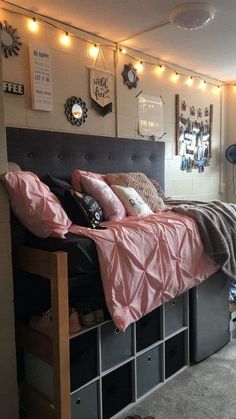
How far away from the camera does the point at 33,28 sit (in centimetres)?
227

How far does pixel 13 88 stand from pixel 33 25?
473mm

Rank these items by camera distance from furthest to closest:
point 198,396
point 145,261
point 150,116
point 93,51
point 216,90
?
point 216,90
point 150,116
point 93,51
point 198,396
point 145,261

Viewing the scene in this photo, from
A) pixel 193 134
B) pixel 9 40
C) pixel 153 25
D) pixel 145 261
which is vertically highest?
pixel 153 25

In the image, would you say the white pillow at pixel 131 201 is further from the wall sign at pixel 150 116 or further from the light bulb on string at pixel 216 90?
the light bulb on string at pixel 216 90

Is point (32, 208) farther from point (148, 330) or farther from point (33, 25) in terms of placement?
point (33, 25)

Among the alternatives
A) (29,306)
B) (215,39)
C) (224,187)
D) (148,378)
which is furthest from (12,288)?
(224,187)

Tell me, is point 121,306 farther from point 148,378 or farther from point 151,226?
point 148,378

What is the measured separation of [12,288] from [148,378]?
39.6 inches

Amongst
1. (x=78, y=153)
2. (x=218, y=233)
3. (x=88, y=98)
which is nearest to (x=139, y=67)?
(x=88, y=98)

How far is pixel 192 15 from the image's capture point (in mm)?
2275

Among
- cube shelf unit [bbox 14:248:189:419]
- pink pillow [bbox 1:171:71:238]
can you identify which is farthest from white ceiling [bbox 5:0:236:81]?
cube shelf unit [bbox 14:248:189:419]

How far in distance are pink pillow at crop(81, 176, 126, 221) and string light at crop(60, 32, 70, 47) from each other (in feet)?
3.41

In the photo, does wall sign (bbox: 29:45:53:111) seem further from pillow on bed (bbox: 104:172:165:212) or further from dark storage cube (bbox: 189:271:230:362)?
dark storage cube (bbox: 189:271:230:362)

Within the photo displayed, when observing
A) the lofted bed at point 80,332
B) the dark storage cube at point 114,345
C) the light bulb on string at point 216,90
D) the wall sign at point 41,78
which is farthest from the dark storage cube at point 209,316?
the light bulb on string at point 216,90
